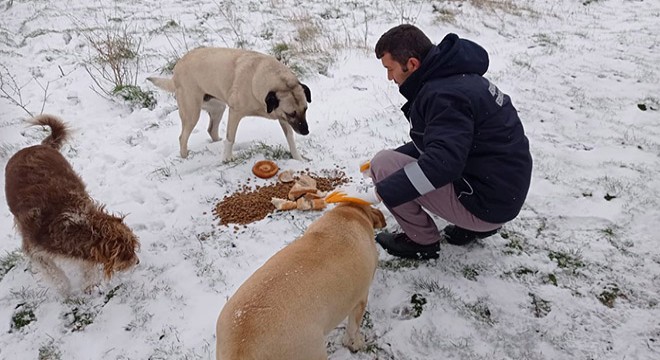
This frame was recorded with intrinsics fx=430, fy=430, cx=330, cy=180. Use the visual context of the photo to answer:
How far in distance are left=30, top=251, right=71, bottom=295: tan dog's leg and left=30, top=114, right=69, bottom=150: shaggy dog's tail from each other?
47.6 inches

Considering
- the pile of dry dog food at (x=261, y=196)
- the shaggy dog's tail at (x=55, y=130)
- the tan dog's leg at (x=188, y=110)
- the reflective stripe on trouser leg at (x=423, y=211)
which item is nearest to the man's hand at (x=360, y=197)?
the reflective stripe on trouser leg at (x=423, y=211)

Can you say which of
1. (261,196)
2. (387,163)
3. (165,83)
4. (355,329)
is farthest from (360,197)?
(165,83)

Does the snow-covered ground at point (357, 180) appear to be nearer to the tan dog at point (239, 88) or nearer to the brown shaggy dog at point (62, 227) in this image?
the brown shaggy dog at point (62, 227)

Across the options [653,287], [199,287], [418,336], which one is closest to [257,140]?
[199,287]

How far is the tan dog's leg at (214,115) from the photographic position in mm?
5068

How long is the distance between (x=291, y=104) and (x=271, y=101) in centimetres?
22

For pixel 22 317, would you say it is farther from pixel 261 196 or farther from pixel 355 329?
pixel 355 329

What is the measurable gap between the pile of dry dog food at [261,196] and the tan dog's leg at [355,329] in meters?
1.51

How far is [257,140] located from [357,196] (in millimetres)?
2721

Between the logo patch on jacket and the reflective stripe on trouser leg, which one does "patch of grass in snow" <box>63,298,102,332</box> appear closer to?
the reflective stripe on trouser leg

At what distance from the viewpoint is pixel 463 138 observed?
7.82ft

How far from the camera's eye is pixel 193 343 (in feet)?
9.12

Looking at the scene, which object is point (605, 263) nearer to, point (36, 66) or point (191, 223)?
point (191, 223)

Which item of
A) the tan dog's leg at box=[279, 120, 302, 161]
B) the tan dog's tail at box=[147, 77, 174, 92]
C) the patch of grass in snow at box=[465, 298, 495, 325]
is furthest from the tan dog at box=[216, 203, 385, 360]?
the tan dog's tail at box=[147, 77, 174, 92]
